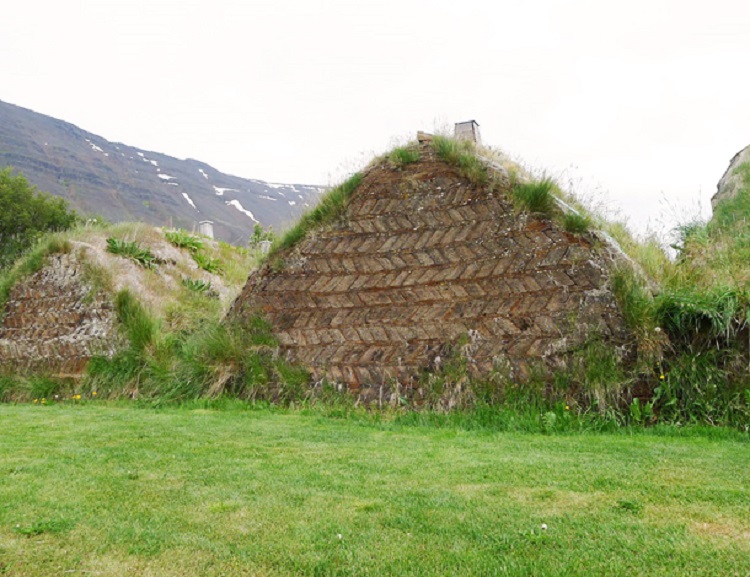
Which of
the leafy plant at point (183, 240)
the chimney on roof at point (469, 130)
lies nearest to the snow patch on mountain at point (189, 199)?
the leafy plant at point (183, 240)

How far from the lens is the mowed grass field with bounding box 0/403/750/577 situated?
242 cm

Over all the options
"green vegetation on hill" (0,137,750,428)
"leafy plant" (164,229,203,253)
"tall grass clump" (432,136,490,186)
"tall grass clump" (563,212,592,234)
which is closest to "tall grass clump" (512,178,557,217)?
"green vegetation on hill" (0,137,750,428)

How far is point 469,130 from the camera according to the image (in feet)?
29.6

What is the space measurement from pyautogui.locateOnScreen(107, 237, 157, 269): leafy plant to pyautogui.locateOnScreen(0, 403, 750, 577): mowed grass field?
634 centimetres

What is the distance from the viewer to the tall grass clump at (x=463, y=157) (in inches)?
298

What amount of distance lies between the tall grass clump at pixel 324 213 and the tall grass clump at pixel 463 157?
1170mm

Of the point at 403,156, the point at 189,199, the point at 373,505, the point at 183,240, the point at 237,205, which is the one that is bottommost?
the point at 373,505

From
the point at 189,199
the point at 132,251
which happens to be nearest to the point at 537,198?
the point at 132,251

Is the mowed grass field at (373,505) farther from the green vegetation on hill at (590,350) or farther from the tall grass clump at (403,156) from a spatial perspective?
the tall grass clump at (403,156)

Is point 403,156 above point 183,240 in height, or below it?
above

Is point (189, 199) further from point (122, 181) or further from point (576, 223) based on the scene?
point (576, 223)

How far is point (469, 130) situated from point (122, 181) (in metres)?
156

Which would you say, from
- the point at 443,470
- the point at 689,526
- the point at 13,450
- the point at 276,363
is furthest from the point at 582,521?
the point at 276,363

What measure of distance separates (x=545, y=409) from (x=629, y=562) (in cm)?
404
